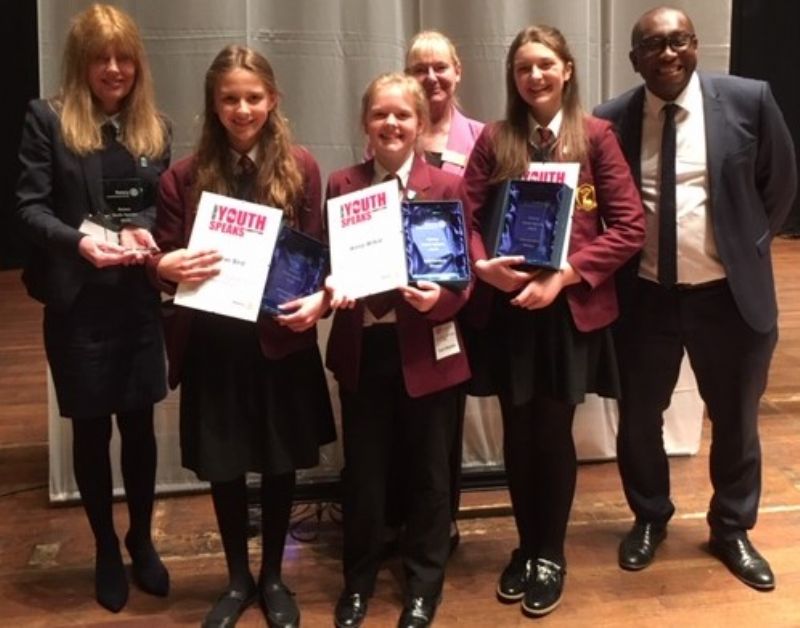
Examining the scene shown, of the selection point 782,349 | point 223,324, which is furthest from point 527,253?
point 782,349

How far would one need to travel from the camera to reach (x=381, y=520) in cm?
235

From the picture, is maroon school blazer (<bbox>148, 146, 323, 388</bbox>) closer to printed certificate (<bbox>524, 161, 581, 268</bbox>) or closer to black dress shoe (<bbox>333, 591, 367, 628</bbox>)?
printed certificate (<bbox>524, 161, 581, 268</bbox>)

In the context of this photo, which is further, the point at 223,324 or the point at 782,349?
the point at 782,349

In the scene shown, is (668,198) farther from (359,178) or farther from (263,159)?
(263,159)

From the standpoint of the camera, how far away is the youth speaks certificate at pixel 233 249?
206 cm

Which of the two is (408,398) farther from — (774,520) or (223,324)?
(774,520)

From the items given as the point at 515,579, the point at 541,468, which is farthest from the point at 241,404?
the point at 515,579

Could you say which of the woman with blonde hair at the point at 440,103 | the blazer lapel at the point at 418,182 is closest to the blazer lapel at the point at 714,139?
the woman with blonde hair at the point at 440,103

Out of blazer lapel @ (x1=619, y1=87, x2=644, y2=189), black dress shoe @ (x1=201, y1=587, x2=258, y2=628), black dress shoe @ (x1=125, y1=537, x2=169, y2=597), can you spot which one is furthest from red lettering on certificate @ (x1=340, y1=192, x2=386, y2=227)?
black dress shoe @ (x1=125, y1=537, x2=169, y2=597)

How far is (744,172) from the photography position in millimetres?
2342

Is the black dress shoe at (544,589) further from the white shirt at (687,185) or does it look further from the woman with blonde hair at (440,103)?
the woman with blonde hair at (440,103)

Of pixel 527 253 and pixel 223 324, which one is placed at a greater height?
pixel 527 253

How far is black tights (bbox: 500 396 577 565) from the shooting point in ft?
7.59

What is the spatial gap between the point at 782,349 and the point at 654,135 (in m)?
2.73
